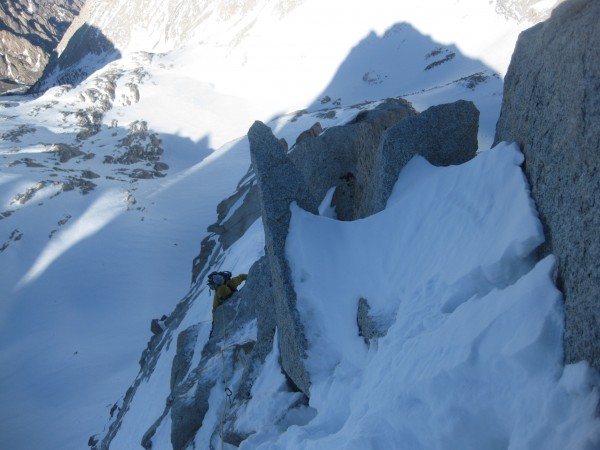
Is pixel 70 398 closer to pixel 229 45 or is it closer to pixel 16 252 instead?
pixel 16 252

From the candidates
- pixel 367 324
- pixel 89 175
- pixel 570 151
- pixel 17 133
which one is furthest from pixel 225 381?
pixel 17 133

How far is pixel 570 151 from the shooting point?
12.6 ft

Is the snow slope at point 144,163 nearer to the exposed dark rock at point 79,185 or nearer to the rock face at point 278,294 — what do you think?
the exposed dark rock at point 79,185

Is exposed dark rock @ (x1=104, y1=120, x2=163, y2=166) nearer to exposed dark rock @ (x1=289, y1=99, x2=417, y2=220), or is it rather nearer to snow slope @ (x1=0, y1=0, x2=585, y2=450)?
snow slope @ (x1=0, y1=0, x2=585, y2=450)

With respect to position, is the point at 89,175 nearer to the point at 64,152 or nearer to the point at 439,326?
the point at 64,152

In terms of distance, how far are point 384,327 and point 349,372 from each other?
71 centimetres

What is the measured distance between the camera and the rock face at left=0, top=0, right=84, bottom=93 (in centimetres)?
13662

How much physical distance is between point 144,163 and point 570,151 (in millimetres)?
44472

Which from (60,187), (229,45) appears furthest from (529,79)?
(229,45)

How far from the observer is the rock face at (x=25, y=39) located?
13662cm

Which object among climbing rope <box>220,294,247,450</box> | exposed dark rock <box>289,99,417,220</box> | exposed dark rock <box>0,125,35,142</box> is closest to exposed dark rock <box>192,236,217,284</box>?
climbing rope <box>220,294,247,450</box>

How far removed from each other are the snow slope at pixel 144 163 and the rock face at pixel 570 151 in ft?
38.8

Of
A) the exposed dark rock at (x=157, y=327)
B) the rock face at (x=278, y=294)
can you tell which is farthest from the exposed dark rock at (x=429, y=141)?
the exposed dark rock at (x=157, y=327)

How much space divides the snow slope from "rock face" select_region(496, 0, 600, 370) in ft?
38.8
